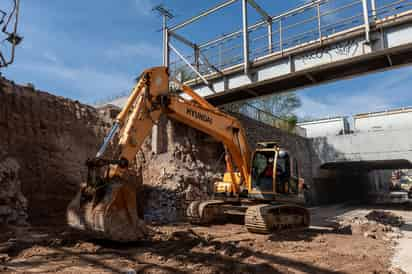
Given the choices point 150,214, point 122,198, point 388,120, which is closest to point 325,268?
point 122,198

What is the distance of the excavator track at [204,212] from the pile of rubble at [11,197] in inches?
199

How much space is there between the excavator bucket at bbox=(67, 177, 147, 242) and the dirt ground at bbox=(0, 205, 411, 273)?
0.41 meters

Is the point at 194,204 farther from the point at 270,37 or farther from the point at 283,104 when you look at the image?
the point at 283,104

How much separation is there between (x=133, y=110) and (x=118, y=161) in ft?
4.85

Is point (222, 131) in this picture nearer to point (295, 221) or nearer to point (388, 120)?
point (295, 221)

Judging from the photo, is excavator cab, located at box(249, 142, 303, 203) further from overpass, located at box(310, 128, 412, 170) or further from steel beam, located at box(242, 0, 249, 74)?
overpass, located at box(310, 128, 412, 170)

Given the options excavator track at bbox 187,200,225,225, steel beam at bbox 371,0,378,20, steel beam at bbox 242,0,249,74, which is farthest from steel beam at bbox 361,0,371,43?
excavator track at bbox 187,200,225,225

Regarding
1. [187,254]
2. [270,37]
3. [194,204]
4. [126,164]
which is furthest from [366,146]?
[126,164]

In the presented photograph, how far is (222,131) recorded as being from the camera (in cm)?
1059

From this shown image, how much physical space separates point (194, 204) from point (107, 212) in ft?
18.7

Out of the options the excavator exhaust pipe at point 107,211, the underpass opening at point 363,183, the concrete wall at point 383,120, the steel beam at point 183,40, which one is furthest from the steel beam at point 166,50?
the concrete wall at point 383,120

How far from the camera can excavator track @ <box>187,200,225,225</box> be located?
11.1 meters

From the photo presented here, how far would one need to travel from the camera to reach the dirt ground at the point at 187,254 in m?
5.57

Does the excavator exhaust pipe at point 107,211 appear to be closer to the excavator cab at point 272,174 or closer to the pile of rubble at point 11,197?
the pile of rubble at point 11,197
